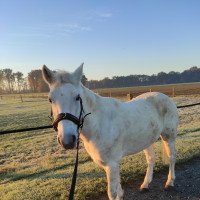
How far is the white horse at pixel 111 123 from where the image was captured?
369cm

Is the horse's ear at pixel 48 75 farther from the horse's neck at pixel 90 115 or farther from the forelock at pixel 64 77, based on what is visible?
the horse's neck at pixel 90 115

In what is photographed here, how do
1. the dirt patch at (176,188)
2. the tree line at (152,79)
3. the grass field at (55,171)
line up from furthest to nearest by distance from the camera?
1. the tree line at (152,79)
2. the grass field at (55,171)
3. the dirt patch at (176,188)

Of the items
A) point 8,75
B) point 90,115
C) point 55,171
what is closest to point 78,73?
point 90,115

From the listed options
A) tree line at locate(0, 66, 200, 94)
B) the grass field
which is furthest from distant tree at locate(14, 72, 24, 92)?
the grass field

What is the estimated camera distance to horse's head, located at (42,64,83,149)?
11.4 ft

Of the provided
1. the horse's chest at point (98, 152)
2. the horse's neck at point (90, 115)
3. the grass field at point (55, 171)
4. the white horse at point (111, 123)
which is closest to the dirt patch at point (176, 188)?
the white horse at point (111, 123)

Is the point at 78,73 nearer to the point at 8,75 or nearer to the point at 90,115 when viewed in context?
the point at 90,115

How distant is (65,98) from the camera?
366 centimetres

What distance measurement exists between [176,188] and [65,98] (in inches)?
149

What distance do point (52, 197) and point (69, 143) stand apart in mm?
2864

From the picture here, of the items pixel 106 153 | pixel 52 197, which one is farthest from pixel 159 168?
pixel 106 153

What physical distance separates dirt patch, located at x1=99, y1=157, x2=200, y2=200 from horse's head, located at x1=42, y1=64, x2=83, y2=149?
286 cm

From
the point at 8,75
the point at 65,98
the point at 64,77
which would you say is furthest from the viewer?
the point at 8,75

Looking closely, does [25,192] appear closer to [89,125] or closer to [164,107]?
[89,125]
